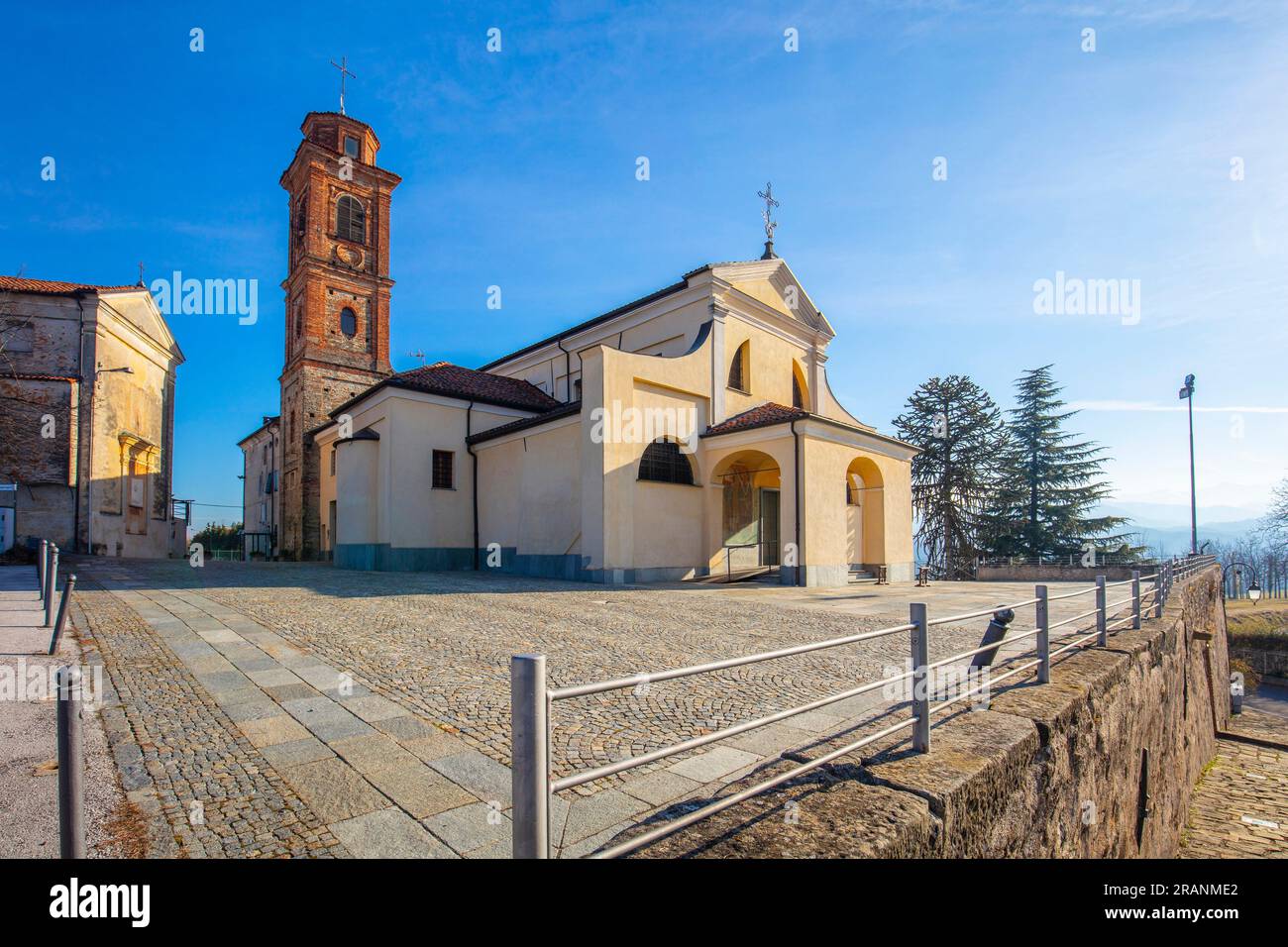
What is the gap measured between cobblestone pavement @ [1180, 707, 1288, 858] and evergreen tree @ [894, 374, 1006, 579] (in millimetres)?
17758

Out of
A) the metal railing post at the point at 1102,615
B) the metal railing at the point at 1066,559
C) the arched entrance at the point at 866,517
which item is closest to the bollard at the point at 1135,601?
the metal railing post at the point at 1102,615

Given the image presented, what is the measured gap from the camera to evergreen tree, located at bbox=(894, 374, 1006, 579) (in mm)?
34750

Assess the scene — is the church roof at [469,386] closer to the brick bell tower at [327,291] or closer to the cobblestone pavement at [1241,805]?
the brick bell tower at [327,291]

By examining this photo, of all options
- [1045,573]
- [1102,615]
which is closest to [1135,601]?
[1102,615]

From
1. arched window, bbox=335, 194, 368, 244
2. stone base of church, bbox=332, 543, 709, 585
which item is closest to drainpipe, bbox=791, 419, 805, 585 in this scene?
stone base of church, bbox=332, 543, 709, 585

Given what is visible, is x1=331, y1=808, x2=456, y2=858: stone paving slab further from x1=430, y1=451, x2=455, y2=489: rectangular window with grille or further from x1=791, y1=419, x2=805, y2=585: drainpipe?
x1=430, y1=451, x2=455, y2=489: rectangular window with grille

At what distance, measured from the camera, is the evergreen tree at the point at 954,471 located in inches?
1368

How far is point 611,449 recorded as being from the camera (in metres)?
15.7

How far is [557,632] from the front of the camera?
8.13 m

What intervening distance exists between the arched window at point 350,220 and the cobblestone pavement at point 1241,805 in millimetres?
34222

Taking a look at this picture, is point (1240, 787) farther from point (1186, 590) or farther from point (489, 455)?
point (489, 455)

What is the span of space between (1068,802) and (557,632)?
220 inches
